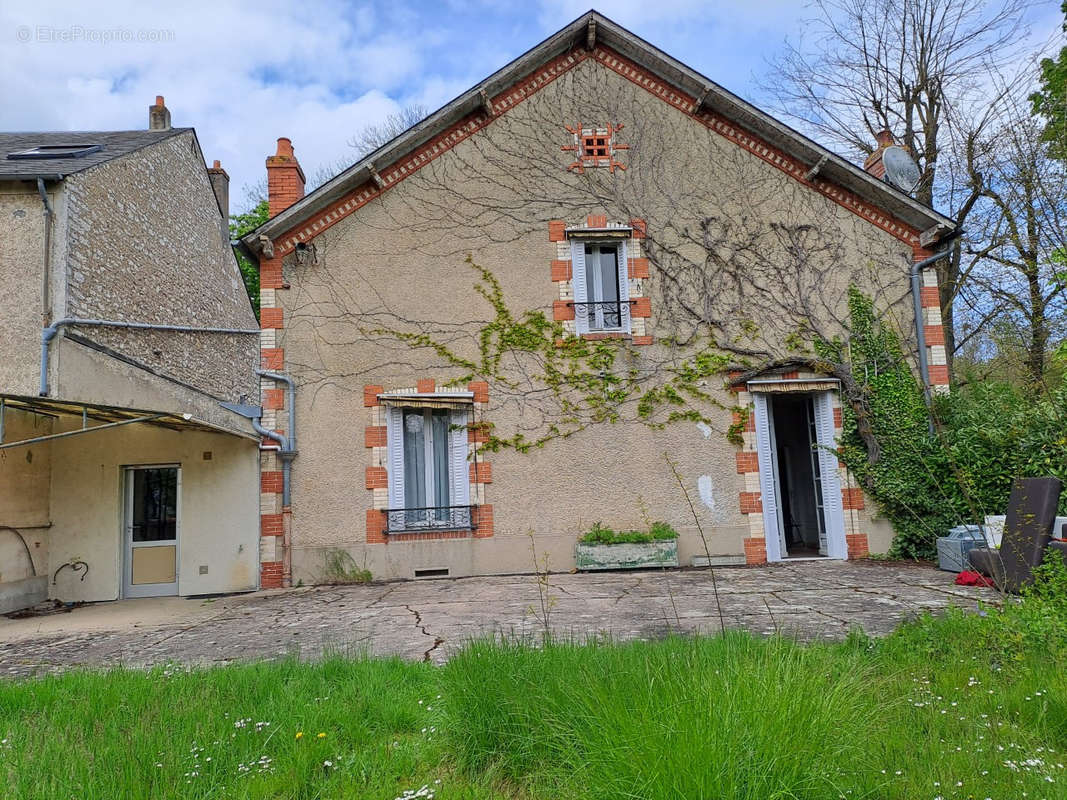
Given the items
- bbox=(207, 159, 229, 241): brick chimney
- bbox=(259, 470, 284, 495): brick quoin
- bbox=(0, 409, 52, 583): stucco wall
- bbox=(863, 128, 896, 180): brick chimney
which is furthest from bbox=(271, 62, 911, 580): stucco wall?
bbox=(207, 159, 229, 241): brick chimney

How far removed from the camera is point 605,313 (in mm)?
9211

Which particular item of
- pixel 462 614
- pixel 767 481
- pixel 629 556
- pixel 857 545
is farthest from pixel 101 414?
pixel 857 545

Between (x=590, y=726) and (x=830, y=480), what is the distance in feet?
25.6

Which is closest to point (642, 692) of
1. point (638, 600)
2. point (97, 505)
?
point (638, 600)

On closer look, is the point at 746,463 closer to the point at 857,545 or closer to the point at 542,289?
the point at 857,545

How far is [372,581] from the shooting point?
8.27 m

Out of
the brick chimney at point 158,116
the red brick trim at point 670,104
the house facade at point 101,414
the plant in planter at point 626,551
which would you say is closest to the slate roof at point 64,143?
the house facade at point 101,414

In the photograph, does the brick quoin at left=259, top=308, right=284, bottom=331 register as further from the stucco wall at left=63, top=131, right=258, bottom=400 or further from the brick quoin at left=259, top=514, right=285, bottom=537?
the brick quoin at left=259, top=514, right=285, bottom=537

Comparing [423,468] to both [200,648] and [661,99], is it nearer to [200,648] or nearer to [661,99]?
[200,648]

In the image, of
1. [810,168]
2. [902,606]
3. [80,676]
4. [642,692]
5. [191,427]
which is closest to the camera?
[642,692]

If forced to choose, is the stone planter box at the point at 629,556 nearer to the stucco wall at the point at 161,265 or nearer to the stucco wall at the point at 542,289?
the stucco wall at the point at 542,289

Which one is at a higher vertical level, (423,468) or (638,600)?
(423,468)

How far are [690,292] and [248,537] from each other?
6694 millimetres

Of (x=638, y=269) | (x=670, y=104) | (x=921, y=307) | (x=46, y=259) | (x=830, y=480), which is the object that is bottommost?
(x=830, y=480)
